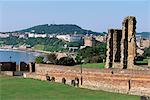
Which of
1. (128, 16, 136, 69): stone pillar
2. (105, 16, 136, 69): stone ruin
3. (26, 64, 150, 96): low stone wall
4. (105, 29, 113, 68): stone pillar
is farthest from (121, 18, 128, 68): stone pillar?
(26, 64, 150, 96): low stone wall

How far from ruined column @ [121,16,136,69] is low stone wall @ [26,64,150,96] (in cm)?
394

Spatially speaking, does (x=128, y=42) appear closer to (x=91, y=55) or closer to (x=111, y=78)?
(x=111, y=78)

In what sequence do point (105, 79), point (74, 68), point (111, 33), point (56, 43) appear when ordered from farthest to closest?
point (56, 43) → point (111, 33) → point (74, 68) → point (105, 79)

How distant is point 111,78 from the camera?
26922 millimetres

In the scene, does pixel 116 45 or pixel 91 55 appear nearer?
pixel 116 45

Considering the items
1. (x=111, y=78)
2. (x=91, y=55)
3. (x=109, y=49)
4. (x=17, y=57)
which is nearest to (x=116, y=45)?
(x=109, y=49)

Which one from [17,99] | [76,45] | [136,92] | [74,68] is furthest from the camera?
[76,45]

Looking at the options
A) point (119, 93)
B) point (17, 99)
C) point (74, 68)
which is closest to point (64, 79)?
point (74, 68)

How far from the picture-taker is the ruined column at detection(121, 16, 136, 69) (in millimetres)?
31656

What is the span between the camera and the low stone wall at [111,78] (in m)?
25.0

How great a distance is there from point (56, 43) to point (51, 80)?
15202 cm

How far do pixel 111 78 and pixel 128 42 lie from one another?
6026 mm

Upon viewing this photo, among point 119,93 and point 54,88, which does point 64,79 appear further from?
point 119,93

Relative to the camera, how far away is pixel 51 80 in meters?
32.0
